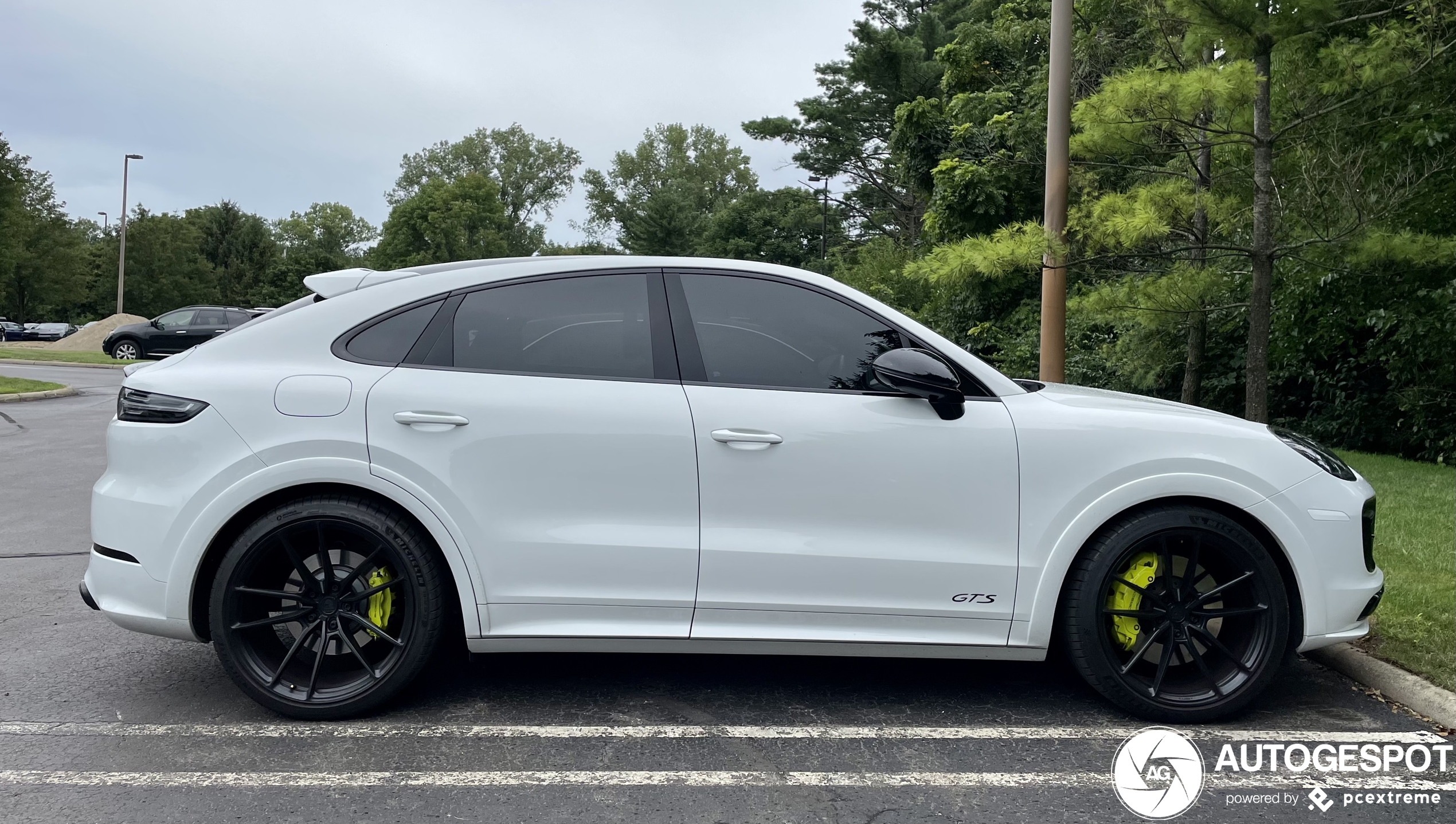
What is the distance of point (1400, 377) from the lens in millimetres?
11219

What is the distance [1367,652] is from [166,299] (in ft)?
233

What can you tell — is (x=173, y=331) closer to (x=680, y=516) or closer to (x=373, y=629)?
(x=373, y=629)

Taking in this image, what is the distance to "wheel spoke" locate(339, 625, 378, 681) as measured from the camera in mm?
3596

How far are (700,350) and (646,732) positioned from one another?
55.2 inches

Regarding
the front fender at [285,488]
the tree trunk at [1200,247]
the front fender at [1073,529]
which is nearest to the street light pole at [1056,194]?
the tree trunk at [1200,247]

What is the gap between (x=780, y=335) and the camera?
12.5 feet

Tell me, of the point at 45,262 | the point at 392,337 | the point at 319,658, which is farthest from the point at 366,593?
the point at 45,262

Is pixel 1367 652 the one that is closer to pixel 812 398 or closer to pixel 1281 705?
pixel 1281 705

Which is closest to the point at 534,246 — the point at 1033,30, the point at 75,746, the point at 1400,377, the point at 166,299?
the point at 166,299

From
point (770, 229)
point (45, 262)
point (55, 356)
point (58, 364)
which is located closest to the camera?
point (58, 364)

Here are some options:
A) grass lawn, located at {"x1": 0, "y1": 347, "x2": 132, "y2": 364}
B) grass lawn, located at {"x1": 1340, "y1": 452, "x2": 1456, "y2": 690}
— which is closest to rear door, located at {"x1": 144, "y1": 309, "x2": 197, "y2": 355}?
grass lawn, located at {"x1": 0, "y1": 347, "x2": 132, "y2": 364}

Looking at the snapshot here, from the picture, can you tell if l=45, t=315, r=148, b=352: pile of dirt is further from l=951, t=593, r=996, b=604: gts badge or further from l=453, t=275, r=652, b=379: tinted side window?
l=951, t=593, r=996, b=604: gts badge

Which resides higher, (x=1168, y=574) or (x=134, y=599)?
(x=1168, y=574)

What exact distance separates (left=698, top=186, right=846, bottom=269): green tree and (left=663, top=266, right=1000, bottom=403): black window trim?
170 ft
